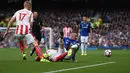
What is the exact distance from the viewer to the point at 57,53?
13.3 m

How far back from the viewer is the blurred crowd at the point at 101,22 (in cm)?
3338

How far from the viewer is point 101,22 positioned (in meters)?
37.3

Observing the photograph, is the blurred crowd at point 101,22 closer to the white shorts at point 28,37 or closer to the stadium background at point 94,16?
the stadium background at point 94,16

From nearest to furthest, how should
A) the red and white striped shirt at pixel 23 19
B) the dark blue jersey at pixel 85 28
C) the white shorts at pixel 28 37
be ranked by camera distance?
the white shorts at pixel 28 37 < the red and white striped shirt at pixel 23 19 < the dark blue jersey at pixel 85 28

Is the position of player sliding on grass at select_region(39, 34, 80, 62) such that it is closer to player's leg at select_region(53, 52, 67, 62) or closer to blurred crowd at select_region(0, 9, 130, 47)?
player's leg at select_region(53, 52, 67, 62)

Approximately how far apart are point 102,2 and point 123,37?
32.5ft

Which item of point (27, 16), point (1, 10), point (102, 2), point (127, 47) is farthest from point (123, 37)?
point (27, 16)

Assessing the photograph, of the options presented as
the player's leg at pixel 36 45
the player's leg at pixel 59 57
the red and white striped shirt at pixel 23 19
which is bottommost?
the player's leg at pixel 59 57

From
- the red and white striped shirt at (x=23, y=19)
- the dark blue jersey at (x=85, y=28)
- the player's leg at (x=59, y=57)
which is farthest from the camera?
the dark blue jersey at (x=85, y=28)

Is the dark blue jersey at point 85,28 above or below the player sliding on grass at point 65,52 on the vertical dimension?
above

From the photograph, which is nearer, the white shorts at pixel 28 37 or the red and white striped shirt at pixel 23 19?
the white shorts at pixel 28 37

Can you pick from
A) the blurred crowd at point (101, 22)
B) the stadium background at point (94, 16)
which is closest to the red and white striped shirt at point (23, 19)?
the stadium background at point (94, 16)

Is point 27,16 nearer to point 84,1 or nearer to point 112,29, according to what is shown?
point 112,29

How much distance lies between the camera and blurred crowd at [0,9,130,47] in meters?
33.4
